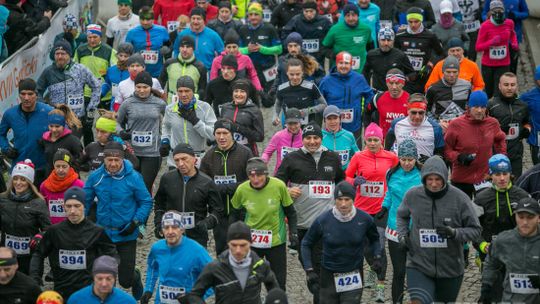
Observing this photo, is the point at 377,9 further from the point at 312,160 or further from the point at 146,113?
the point at 312,160

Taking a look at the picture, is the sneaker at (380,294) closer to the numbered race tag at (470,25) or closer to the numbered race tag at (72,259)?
the numbered race tag at (72,259)

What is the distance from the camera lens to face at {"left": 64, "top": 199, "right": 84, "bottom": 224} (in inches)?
534

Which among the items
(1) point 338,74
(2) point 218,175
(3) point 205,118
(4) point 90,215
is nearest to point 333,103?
(1) point 338,74

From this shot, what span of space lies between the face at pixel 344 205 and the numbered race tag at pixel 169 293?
1703 mm

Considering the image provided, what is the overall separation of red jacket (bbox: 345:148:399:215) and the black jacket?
2688mm

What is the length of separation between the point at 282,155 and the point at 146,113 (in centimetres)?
201

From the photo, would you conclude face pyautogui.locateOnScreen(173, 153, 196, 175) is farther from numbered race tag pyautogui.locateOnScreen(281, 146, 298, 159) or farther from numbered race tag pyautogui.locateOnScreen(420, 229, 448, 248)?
numbered race tag pyautogui.locateOnScreen(420, 229, 448, 248)

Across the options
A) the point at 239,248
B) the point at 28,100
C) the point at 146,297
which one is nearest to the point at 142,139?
the point at 28,100

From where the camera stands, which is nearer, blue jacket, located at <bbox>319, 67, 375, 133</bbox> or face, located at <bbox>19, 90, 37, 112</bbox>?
face, located at <bbox>19, 90, 37, 112</bbox>

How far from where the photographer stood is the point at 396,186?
14227 millimetres

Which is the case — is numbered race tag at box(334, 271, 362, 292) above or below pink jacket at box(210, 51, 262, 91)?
below

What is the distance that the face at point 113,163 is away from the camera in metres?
14.6

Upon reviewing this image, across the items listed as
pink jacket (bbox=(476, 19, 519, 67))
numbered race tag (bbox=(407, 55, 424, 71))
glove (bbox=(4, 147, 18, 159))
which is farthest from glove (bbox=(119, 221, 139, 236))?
pink jacket (bbox=(476, 19, 519, 67))

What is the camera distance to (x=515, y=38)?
2103cm
